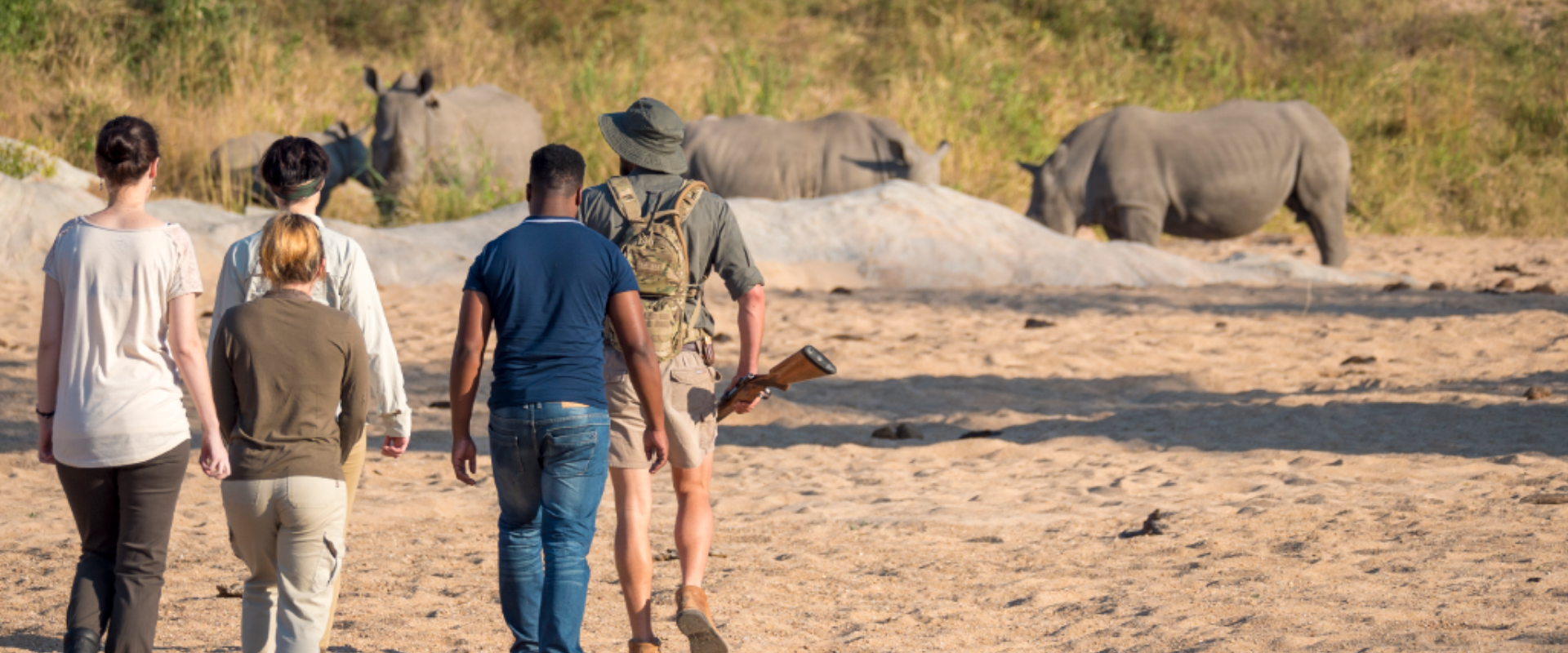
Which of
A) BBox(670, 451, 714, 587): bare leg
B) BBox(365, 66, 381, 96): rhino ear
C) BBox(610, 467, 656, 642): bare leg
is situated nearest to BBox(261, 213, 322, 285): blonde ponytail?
BBox(610, 467, 656, 642): bare leg

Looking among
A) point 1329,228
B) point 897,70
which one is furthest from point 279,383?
point 897,70

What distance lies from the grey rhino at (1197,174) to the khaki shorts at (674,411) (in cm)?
992

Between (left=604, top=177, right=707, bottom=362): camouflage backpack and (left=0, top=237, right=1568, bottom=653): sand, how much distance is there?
0.93 metres

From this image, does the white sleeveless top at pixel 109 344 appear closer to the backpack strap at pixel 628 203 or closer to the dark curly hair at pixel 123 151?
the dark curly hair at pixel 123 151

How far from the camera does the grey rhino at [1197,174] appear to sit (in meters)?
13.0

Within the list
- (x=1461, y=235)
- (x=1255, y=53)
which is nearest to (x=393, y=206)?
(x=1461, y=235)

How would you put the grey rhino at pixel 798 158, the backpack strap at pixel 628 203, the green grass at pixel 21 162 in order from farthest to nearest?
the grey rhino at pixel 798 158 < the green grass at pixel 21 162 < the backpack strap at pixel 628 203

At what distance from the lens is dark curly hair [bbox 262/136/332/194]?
10.7 feet

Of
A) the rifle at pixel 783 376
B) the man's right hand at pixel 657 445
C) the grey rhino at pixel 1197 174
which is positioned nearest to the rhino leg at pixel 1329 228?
the grey rhino at pixel 1197 174

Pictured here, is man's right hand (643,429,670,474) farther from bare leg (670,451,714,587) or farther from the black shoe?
the black shoe

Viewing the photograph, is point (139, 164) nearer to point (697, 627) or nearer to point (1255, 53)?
point (697, 627)

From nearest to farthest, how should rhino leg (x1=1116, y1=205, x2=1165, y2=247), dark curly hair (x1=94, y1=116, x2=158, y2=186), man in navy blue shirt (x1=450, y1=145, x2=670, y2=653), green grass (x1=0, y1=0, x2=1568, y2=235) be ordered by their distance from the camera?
dark curly hair (x1=94, y1=116, x2=158, y2=186) → man in navy blue shirt (x1=450, y1=145, x2=670, y2=653) → rhino leg (x1=1116, y1=205, x2=1165, y2=247) → green grass (x1=0, y1=0, x2=1568, y2=235)

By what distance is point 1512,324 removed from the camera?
9.77 metres

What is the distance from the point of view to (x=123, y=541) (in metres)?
3.14
